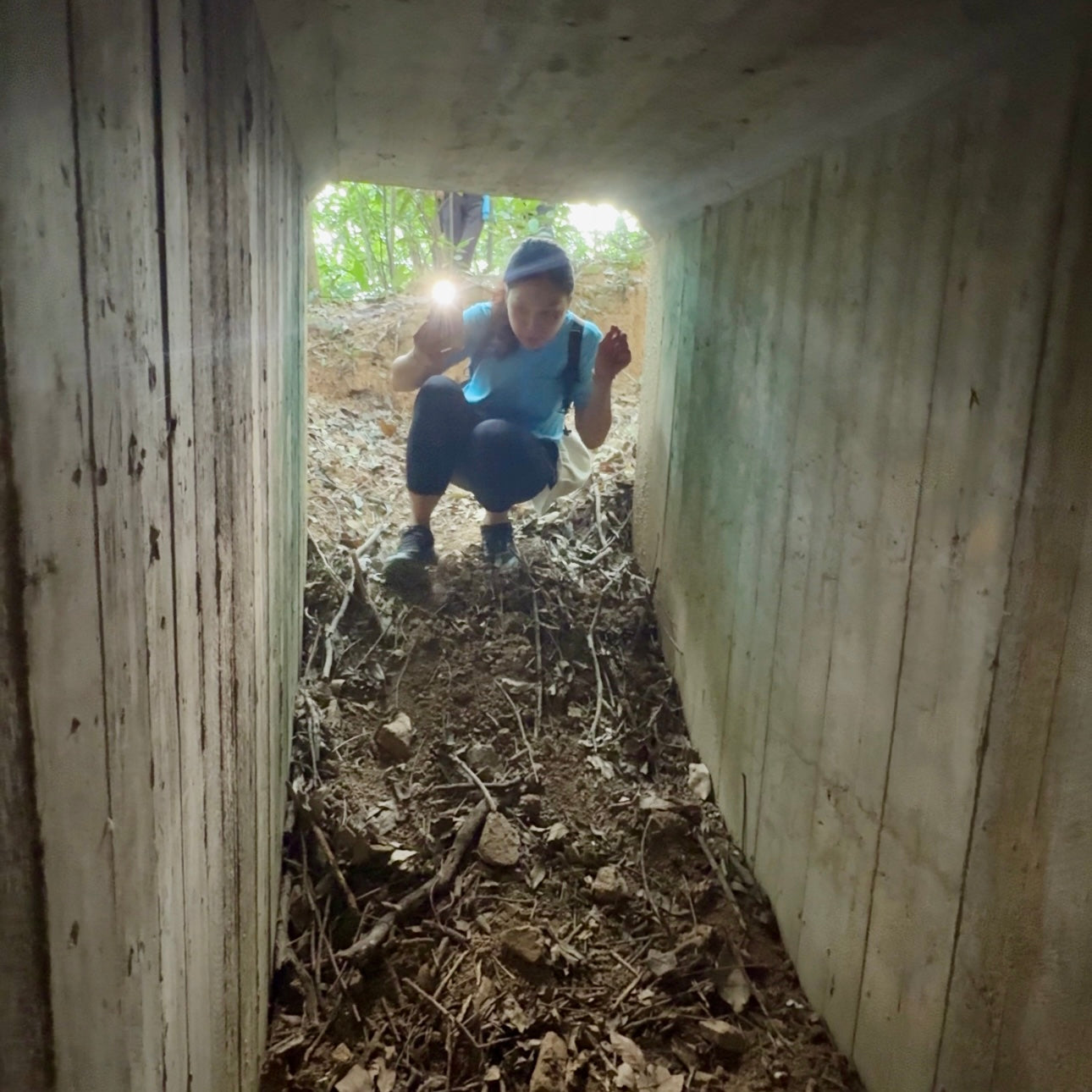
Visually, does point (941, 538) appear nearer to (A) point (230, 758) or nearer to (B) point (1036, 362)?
(B) point (1036, 362)

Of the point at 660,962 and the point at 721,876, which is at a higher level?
the point at 721,876

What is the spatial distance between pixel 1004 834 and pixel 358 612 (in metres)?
2.33

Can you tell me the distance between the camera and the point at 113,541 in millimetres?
708

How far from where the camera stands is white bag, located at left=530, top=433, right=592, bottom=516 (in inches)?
145

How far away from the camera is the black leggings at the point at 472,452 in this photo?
345cm

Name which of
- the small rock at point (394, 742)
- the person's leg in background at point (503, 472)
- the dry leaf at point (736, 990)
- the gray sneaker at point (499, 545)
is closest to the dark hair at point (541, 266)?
the person's leg in background at point (503, 472)

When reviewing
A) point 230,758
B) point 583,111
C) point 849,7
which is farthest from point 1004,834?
point 583,111

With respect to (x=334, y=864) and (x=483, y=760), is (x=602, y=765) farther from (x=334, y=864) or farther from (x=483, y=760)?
(x=334, y=864)

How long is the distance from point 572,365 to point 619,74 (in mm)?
1667

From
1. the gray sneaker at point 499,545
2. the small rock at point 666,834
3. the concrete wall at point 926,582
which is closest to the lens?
the concrete wall at point 926,582

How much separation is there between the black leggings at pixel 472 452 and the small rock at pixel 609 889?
1633 millimetres

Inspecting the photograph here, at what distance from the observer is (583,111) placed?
7.04ft

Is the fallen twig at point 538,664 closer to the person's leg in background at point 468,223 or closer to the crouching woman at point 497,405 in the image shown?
the crouching woman at point 497,405

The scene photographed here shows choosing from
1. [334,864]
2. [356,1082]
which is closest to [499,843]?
[334,864]
